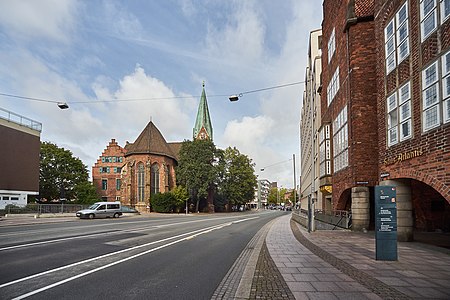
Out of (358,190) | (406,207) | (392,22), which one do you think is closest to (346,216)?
(358,190)

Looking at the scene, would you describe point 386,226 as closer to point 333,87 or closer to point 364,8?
point 364,8

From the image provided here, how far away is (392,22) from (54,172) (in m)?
64.9

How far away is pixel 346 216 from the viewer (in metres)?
21.5

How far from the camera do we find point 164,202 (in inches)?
2504

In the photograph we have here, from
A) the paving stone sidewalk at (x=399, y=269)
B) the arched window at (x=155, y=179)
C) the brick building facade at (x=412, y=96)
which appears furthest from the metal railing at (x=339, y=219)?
the arched window at (x=155, y=179)

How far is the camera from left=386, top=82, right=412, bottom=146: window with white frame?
13974 millimetres

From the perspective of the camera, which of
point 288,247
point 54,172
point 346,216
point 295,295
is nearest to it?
point 295,295

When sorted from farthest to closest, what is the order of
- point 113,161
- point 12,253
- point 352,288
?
point 113,161, point 12,253, point 352,288

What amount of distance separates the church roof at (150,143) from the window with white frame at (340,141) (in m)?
49.5

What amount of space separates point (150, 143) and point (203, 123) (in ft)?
85.6

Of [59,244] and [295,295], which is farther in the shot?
[59,244]

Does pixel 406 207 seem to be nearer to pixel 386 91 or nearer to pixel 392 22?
pixel 386 91

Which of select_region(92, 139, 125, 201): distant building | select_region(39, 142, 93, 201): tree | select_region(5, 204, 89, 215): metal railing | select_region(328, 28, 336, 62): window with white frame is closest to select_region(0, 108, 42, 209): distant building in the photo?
select_region(5, 204, 89, 215): metal railing

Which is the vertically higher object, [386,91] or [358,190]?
[386,91]
